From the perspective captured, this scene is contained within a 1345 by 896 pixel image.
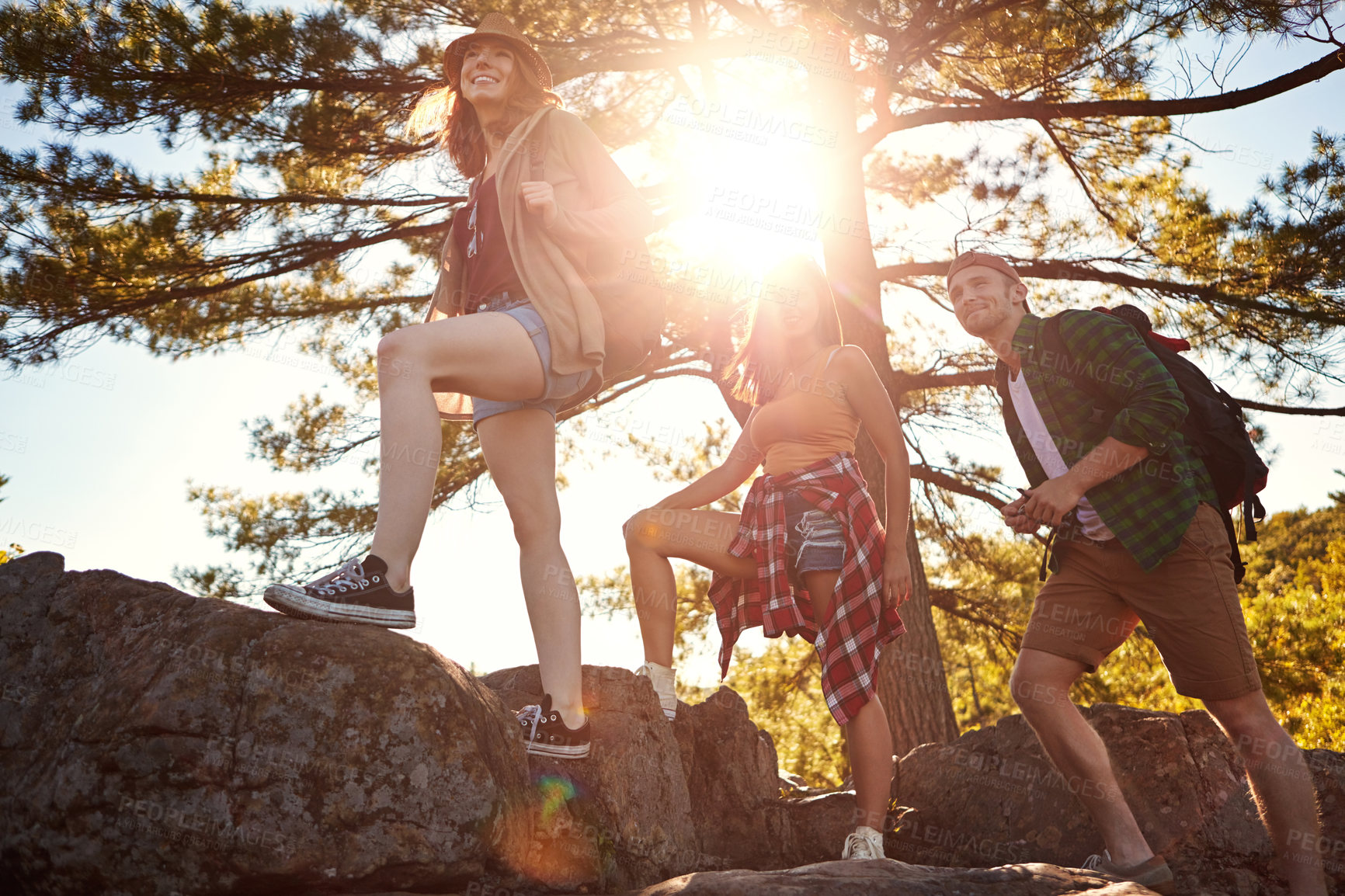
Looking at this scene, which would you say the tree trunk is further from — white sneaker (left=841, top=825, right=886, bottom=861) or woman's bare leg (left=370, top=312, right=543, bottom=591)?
woman's bare leg (left=370, top=312, right=543, bottom=591)

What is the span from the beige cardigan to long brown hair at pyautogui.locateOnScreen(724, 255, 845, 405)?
2.71ft

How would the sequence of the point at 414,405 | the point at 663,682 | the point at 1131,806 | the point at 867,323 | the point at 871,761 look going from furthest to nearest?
the point at 867,323 → the point at 1131,806 → the point at 663,682 → the point at 871,761 → the point at 414,405

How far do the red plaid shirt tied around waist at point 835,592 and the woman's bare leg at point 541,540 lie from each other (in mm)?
772

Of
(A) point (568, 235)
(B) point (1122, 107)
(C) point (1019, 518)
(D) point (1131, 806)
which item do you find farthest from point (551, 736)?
(B) point (1122, 107)

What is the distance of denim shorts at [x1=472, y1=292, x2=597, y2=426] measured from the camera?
2379 millimetres

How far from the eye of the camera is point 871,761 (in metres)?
2.76

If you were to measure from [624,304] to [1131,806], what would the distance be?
242 centimetres

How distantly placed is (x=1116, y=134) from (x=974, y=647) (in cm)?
393

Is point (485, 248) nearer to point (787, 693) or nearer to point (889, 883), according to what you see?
point (889, 883)

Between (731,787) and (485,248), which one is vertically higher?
(485,248)

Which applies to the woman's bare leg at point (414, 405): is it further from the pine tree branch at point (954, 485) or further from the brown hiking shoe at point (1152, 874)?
the pine tree branch at point (954, 485)

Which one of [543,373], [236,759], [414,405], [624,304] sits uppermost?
[624,304]

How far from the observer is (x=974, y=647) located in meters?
7.61

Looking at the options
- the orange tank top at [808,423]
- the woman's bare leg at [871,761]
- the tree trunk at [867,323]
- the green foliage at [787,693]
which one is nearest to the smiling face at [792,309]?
the orange tank top at [808,423]
